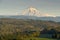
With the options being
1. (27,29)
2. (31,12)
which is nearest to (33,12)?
(31,12)

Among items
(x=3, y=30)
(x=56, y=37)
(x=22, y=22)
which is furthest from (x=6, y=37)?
(x=56, y=37)

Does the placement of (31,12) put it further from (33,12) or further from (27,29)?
(27,29)

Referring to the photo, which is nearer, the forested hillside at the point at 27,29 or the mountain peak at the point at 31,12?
the forested hillside at the point at 27,29

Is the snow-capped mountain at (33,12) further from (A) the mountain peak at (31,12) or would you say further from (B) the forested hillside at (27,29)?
(B) the forested hillside at (27,29)

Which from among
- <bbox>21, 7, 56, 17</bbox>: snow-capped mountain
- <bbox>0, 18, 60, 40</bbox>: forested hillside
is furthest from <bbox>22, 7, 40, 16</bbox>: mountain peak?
<bbox>0, 18, 60, 40</bbox>: forested hillside

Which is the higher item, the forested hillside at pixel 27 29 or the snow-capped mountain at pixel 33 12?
the snow-capped mountain at pixel 33 12

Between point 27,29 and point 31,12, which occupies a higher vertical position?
point 31,12

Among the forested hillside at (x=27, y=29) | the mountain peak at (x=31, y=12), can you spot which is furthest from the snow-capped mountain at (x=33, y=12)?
the forested hillside at (x=27, y=29)

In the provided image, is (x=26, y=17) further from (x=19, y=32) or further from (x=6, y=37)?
(x=6, y=37)
